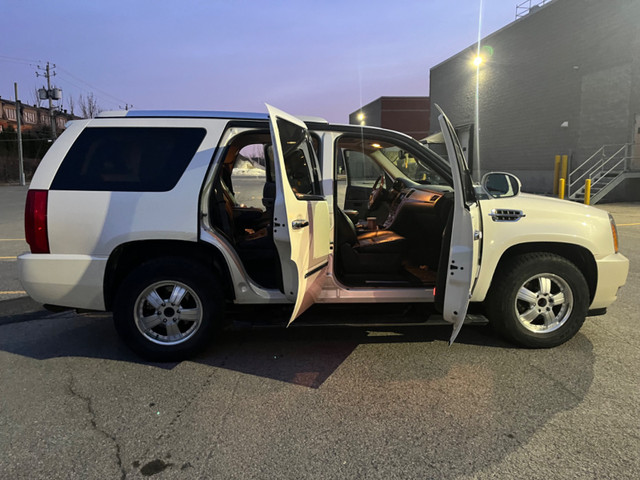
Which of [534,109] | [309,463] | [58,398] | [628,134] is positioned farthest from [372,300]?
[534,109]

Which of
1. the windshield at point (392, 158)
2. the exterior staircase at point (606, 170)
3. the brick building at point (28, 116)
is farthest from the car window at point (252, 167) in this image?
the brick building at point (28, 116)

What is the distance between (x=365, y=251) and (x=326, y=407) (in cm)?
158

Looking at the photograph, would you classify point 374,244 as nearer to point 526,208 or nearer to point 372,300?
point 372,300

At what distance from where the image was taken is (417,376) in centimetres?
344

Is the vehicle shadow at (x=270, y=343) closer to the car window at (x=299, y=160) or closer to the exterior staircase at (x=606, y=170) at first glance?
the car window at (x=299, y=160)

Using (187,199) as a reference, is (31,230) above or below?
below

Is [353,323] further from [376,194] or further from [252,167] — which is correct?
[252,167]

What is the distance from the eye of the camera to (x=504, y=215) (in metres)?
3.65

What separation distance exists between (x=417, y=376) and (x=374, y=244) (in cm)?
129

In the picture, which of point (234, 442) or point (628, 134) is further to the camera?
point (628, 134)

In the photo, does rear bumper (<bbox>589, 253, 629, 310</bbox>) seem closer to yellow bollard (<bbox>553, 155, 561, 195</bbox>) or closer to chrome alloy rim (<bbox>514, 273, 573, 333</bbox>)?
chrome alloy rim (<bbox>514, 273, 573, 333</bbox>)

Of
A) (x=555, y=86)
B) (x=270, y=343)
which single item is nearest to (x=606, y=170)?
(x=555, y=86)

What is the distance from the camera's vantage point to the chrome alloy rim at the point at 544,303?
377 cm

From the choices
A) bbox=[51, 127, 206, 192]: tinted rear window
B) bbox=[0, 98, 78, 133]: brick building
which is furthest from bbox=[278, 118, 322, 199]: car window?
bbox=[0, 98, 78, 133]: brick building
